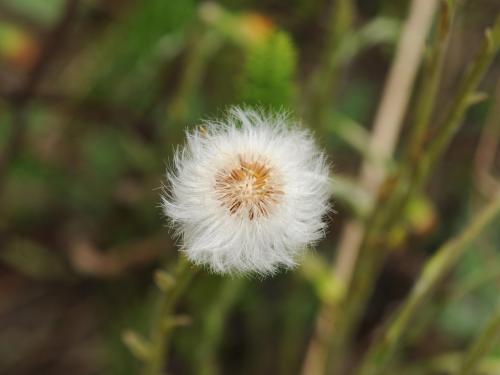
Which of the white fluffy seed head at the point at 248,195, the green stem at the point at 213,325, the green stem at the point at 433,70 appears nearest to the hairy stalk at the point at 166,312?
the white fluffy seed head at the point at 248,195

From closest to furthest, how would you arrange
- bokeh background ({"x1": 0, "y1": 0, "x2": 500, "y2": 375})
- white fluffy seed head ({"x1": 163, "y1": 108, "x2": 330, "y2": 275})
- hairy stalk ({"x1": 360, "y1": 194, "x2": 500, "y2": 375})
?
white fluffy seed head ({"x1": 163, "y1": 108, "x2": 330, "y2": 275})
hairy stalk ({"x1": 360, "y1": 194, "x2": 500, "y2": 375})
bokeh background ({"x1": 0, "y1": 0, "x2": 500, "y2": 375})

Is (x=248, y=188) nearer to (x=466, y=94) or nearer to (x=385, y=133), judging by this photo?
(x=466, y=94)

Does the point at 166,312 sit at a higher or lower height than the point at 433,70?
lower

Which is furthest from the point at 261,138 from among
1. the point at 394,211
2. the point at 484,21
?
the point at 484,21

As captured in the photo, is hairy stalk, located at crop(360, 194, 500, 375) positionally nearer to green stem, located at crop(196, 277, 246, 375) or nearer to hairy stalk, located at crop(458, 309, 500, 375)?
hairy stalk, located at crop(458, 309, 500, 375)

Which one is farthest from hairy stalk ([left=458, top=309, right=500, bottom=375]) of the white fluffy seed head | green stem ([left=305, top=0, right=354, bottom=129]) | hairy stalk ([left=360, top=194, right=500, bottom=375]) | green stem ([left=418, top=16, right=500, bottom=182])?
green stem ([left=305, top=0, right=354, bottom=129])

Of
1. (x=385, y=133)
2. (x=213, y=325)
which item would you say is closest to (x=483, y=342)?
(x=213, y=325)

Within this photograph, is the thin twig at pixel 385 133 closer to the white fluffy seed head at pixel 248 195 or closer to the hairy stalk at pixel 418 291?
the hairy stalk at pixel 418 291

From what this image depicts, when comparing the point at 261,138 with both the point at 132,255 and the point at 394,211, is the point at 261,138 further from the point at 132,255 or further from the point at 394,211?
the point at 132,255
